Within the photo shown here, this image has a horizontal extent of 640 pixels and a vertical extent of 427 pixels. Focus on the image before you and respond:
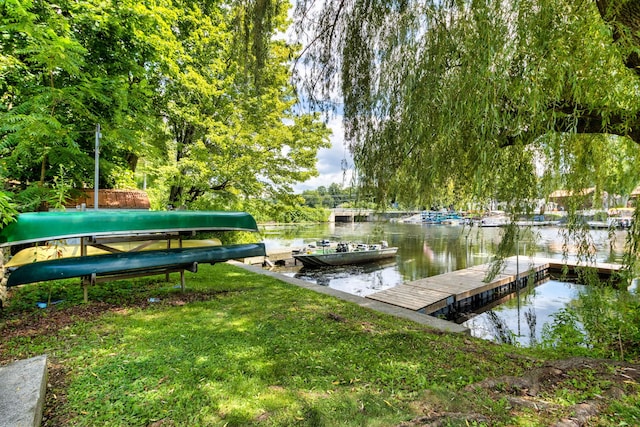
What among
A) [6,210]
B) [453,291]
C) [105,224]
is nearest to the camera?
[6,210]

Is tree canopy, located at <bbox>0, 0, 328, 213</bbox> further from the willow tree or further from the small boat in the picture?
the small boat

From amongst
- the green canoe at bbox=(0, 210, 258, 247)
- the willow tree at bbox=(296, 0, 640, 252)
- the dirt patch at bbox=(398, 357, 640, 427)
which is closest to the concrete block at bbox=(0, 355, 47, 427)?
the green canoe at bbox=(0, 210, 258, 247)

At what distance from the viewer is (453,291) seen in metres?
9.16

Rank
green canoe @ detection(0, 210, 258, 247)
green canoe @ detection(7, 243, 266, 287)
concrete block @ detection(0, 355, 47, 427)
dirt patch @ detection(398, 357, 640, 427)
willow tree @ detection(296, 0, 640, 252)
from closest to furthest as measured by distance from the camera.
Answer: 1. concrete block @ detection(0, 355, 47, 427)
2. dirt patch @ detection(398, 357, 640, 427)
3. willow tree @ detection(296, 0, 640, 252)
4. green canoe @ detection(0, 210, 258, 247)
5. green canoe @ detection(7, 243, 266, 287)

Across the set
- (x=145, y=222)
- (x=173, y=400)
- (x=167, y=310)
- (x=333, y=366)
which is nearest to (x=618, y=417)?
(x=333, y=366)

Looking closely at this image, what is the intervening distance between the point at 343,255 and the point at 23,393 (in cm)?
1605

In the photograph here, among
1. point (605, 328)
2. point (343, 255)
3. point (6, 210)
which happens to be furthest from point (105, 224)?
point (343, 255)

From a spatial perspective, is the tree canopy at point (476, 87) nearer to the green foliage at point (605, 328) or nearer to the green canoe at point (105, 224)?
the green foliage at point (605, 328)

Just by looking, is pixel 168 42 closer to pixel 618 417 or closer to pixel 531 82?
pixel 531 82

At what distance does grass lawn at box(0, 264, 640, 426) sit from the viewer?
2.13 m

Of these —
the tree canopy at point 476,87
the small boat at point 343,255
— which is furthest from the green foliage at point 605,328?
the small boat at point 343,255

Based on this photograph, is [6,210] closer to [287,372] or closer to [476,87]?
[287,372]

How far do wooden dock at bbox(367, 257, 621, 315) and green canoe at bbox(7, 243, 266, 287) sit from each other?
468 centimetres

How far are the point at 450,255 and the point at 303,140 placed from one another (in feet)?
50.5
